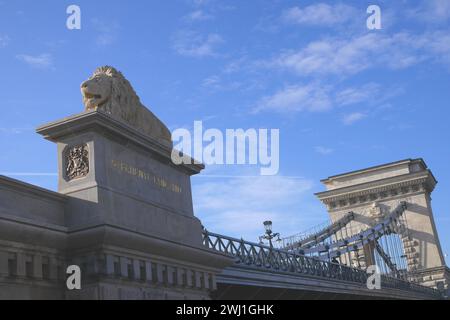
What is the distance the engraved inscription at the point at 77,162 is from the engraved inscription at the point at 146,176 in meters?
0.65

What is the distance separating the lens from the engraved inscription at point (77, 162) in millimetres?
14616

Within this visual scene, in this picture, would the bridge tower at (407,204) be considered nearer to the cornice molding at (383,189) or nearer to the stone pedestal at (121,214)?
the cornice molding at (383,189)

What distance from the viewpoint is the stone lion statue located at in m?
15.8

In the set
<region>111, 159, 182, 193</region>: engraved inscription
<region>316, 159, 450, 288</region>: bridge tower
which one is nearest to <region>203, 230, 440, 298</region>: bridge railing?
<region>111, 159, 182, 193</region>: engraved inscription

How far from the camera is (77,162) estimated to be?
582 inches

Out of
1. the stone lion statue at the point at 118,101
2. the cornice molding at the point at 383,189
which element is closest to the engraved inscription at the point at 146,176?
the stone lion statue at the point at 118,101

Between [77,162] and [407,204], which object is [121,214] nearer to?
[77,162]

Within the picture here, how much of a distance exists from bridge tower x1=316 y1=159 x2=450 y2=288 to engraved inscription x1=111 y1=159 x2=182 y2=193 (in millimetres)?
58507

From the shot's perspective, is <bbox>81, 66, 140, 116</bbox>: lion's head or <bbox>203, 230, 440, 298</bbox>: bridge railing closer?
<bbox>81, 66, 140, 116</bbox>: lion's head

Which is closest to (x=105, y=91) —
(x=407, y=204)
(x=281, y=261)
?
(x=281, y=261)

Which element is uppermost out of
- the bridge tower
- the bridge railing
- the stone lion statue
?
the bridge tower

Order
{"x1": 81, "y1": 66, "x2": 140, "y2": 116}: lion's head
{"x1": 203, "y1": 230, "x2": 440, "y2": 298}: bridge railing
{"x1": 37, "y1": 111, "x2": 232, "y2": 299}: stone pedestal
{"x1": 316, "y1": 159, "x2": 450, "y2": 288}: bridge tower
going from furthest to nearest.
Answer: {"x1": 316, "y1": 159, "x2": 450, "y2": 288}: bridge tower < {"x1": 203, "y1": 230, "x2": 440, "y2": 298}: bridge railing < {"x1": 81, "y1": 66, "x2": 140, "y2": 116}: lion's head < {"x1": 37, "y1": 111, "x2": 232, "y2": 299}: stone pedestal

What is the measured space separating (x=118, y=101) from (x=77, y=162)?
7.29 feet

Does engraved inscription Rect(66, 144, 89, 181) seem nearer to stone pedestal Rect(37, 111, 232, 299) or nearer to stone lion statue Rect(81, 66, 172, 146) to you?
stone pedestal Rect(37, 111, 232, 299)
